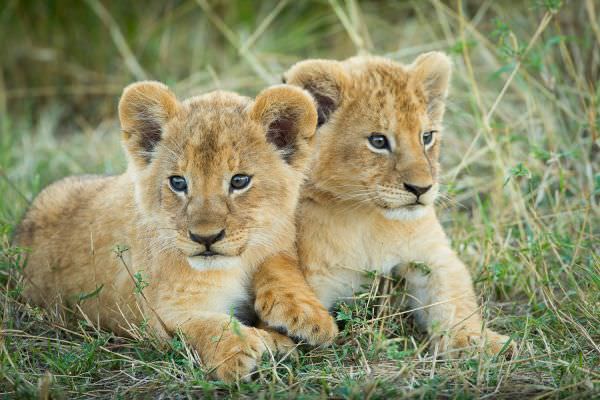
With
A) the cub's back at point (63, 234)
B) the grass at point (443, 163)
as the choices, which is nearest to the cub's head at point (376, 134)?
the grass at point (443, 163)

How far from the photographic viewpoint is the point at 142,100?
158 inches

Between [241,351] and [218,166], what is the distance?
831mm

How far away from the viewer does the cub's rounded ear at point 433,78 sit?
433cm

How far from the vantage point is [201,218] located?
3.60 metres

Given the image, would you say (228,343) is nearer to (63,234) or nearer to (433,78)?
(63,234)

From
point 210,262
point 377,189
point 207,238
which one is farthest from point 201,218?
point 377,189

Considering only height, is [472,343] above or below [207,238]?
below

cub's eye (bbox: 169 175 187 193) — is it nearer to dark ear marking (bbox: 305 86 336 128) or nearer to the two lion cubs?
the two lion cubs

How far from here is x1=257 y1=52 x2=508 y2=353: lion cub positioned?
4.05 m

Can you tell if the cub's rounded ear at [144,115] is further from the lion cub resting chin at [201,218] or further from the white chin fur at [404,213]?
the white chin fur at [404,213]

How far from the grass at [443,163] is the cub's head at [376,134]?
1.52 feet

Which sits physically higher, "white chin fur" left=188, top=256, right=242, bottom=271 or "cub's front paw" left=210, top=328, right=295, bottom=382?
"white chin fur" left=188, top=256, right=242, bottom=271

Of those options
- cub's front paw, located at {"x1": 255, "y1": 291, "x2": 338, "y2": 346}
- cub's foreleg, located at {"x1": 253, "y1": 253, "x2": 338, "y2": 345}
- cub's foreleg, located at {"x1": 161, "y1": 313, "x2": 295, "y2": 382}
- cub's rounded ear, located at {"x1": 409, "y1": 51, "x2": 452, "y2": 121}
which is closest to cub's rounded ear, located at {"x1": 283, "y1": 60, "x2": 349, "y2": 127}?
cub's rounded ear, located at {"x1": 409, "y1": 51, "x2": 452, "y2": 121}

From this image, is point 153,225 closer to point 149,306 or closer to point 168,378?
point 149,306
